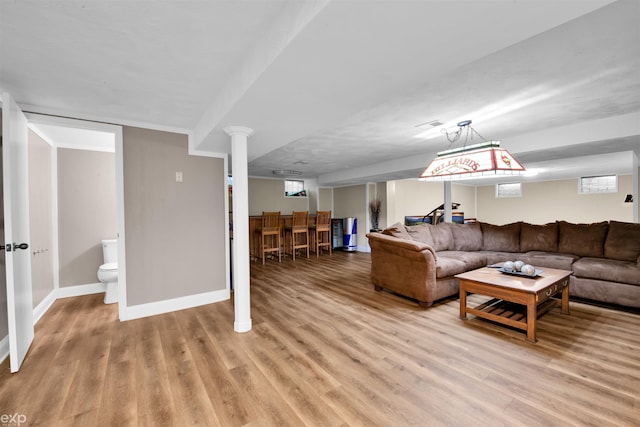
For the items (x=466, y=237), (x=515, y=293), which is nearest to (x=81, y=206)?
(x=515, y=293)

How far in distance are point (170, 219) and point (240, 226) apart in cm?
112

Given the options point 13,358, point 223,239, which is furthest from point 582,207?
point 13,358

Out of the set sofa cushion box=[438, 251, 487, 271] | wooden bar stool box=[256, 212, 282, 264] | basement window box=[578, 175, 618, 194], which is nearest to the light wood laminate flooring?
sofa cushion box=[438, 251, 487, 271]

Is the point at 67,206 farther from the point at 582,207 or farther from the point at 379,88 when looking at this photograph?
the point at 582,207

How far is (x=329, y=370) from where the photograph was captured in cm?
185

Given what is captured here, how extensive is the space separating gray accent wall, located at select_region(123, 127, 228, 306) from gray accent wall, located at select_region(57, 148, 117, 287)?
144cm

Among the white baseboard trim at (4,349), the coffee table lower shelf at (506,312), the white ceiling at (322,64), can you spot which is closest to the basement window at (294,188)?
the white ceiling at (322,64)

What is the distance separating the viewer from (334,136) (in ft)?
12.0

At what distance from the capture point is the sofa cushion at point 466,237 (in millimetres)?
4621

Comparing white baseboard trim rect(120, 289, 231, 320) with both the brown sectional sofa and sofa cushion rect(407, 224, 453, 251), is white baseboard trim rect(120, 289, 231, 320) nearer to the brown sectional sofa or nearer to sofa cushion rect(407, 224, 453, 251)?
the brown sectional sofa

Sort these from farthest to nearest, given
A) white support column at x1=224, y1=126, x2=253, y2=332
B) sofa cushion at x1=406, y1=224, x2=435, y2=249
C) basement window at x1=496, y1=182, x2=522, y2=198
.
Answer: basement window at x1=496, y1=182, x2=522, y2=198
sofa cushion at x1=406, y1=224, x2=435, y2=249
white support column at x1=224, y1=126, x2=253, y2=332

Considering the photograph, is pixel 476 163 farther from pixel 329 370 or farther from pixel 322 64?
pixel 329 370

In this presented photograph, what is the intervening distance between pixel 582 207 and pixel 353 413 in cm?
1011

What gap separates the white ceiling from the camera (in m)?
1.14
